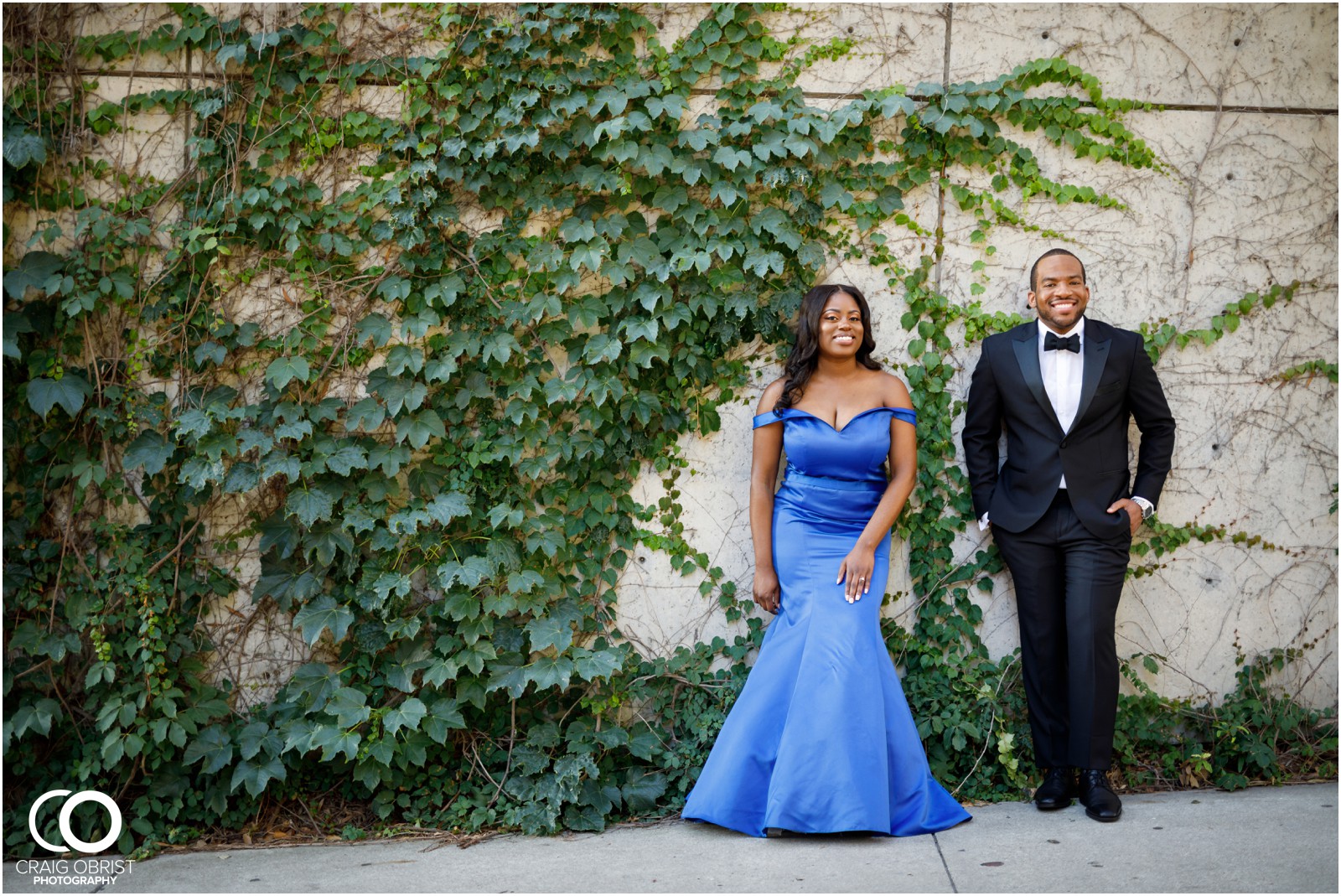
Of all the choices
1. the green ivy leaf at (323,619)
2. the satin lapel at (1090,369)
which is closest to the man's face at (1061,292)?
the satin lapel at (1090,369)

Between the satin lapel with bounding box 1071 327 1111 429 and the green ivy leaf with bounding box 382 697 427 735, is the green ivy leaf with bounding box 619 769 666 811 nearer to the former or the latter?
the green ivy leaf with bounding box 382 697 427 735

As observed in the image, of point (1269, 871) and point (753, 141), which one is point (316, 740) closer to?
point (753, 141)

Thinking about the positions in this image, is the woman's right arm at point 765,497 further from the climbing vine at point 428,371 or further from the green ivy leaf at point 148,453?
the green ivy leaf at point 148,453

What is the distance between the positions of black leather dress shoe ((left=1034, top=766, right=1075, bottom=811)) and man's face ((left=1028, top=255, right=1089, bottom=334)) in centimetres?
162

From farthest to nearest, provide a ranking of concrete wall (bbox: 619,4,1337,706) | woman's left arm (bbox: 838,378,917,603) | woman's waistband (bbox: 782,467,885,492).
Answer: concrete wall (bbox: 619,4,1337,706) → woman's waistband (bbox: 782,467,885,492) → woman's left arm (bbox: 838,378,917,603)

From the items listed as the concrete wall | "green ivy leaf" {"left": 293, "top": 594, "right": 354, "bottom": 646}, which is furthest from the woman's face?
"green ivy leaf" {"left": 293, "top": 594, "right": 354, "bottom": 646}

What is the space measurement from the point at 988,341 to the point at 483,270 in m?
1.94

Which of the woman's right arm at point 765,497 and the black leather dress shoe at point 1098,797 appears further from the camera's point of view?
the woman's right arm at point 765,497

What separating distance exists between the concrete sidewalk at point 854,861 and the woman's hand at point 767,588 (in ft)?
2.70

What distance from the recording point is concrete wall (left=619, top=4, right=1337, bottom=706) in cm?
397

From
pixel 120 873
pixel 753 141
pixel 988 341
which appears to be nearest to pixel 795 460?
pixel 988 341

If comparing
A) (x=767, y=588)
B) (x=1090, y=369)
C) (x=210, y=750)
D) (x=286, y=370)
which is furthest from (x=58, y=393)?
(x=1090, y=369)

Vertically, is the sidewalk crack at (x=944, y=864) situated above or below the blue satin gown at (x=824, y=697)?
below

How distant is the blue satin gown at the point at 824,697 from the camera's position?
3.31 m
